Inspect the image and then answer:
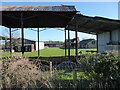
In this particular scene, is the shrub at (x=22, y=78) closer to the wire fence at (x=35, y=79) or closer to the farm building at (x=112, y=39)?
the wire fence at (x=35, y=79)

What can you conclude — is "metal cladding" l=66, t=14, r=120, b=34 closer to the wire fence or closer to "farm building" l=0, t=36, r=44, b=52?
the wire fence

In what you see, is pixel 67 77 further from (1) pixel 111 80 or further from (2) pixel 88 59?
(1) pixel 111 80

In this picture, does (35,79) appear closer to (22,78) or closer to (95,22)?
(22,78)

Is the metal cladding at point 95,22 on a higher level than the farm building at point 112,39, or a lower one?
higher

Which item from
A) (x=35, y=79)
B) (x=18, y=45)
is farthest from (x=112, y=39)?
(x=18, y=45)

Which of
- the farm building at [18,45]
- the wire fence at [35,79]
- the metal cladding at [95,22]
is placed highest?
the metal cladding at [95,22]

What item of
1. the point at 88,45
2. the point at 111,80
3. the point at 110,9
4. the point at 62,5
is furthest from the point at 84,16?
the point at 88,45

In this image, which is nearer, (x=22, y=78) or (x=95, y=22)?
(x=22, y=78)

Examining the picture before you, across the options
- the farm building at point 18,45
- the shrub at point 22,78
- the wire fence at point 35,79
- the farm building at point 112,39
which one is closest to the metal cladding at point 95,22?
the farm building at point 112,39

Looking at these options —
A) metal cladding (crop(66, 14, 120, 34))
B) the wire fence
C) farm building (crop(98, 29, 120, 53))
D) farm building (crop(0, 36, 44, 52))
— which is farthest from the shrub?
farm building (crop(0, 36, 44, 52))

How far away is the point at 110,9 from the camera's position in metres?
6.88

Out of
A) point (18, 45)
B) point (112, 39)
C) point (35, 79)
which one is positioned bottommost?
point (35, 79)

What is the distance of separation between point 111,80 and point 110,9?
15.8 feet

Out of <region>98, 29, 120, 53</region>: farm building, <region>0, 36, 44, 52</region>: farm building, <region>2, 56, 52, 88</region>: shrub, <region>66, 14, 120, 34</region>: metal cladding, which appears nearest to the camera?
<region>2, 56, 52, 88</region>: shrub
